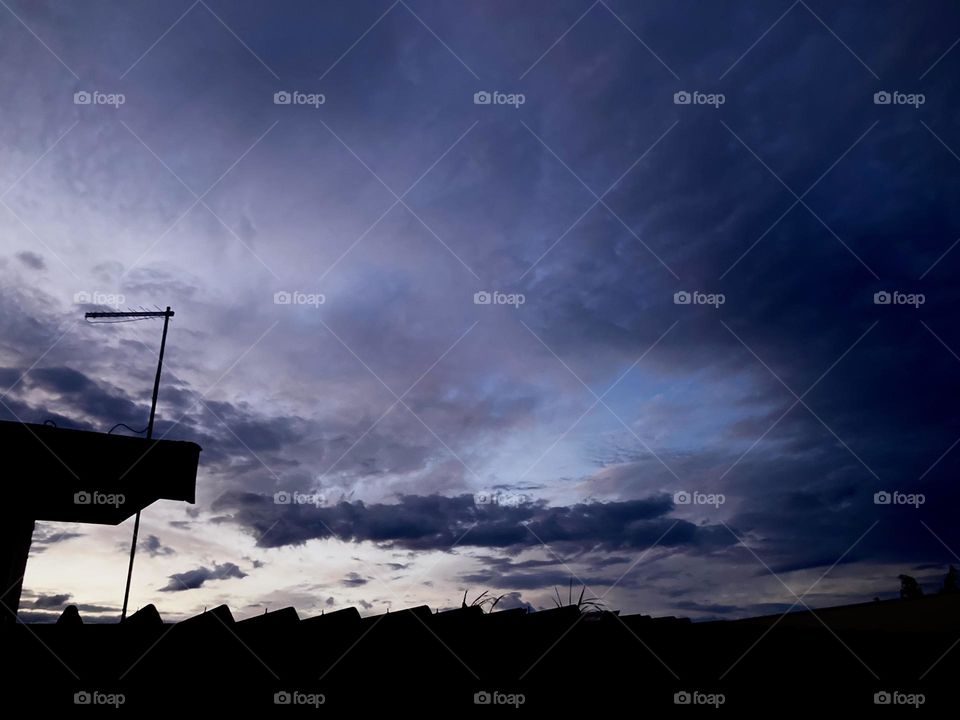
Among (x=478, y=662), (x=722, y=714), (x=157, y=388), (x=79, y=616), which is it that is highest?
(x=157, y=388)

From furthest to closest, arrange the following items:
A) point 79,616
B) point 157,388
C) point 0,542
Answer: point 157,388 → point 0,542 → point 79,616

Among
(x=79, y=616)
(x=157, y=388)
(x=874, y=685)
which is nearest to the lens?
(x=874, y=685)

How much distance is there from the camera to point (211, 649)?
3250 mm

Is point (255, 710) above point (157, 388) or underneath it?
underneath

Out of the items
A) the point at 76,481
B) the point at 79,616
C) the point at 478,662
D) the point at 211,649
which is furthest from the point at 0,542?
the point at 478,662

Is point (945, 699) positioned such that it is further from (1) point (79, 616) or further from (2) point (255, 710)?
(1) point (79, 616)

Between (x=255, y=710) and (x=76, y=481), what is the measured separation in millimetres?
3907

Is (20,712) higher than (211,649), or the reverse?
(211,649)

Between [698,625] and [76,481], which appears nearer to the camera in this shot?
[698,625]

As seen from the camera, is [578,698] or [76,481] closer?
[578,698]

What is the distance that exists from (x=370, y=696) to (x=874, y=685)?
8.51 feet

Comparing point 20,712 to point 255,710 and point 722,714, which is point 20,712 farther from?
point 722,714

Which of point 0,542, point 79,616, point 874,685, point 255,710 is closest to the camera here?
point 255,710

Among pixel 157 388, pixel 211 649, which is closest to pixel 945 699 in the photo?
pixel 211 649
